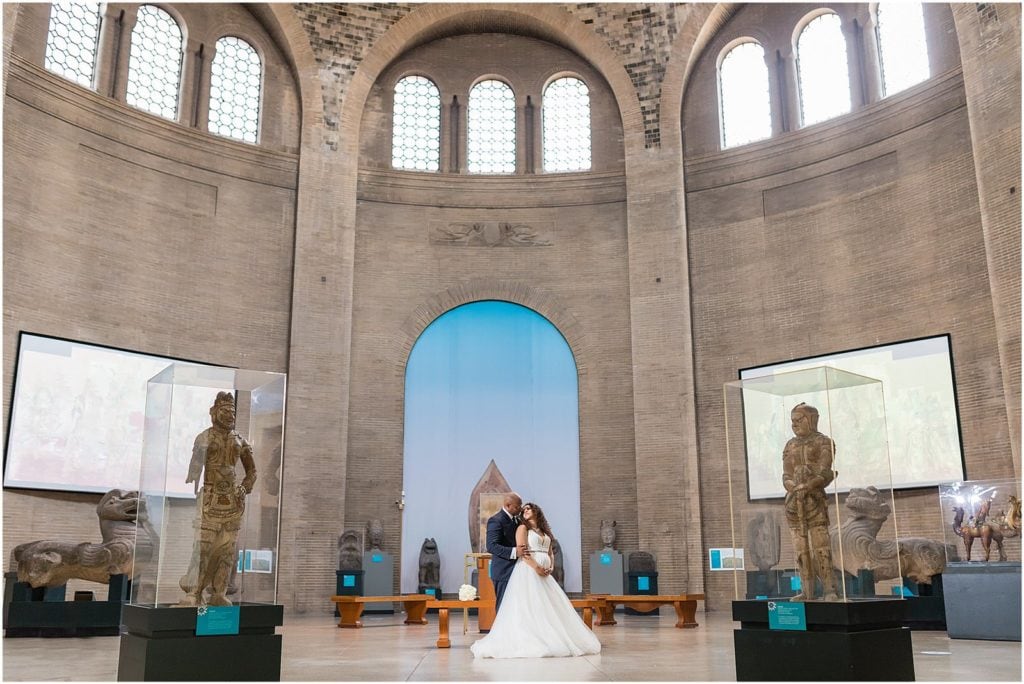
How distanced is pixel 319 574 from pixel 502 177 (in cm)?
938

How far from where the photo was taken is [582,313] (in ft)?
63.2

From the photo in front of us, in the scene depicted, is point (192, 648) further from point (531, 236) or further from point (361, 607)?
point (531, 236)

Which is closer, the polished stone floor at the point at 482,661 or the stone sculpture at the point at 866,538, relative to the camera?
the stone sculpture at the point at 866,538

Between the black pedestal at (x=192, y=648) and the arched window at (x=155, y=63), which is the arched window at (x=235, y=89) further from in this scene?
the black pedestal at (x=192, y=648)

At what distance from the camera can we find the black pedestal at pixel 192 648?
6.07 meters

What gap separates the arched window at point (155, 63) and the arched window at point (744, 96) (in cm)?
1160

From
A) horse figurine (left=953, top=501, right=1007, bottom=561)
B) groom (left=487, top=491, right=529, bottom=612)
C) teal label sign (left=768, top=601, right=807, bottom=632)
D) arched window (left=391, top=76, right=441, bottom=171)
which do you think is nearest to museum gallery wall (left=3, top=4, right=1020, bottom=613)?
arched window (left=391, top=76, right=441, bottom=171)

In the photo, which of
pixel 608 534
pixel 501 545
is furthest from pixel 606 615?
pixel 501 545

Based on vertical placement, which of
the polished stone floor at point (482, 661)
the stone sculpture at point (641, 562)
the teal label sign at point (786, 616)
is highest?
the stone sculpture at point (641, 562)

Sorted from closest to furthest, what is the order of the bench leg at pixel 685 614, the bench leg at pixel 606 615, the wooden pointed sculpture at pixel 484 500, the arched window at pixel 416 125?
the bench leg at pixel 685 614 < the bench leg at pixel 606 615 < the wooden pointed sculpture at pixel 484 500 < the arched window at pixel 416 125

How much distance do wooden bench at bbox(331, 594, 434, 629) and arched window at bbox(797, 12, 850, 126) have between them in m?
12.4

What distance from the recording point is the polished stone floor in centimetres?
687

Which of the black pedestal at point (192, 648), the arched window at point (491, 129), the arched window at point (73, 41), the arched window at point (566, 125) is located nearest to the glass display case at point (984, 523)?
the black pedestal at point (192, 648)

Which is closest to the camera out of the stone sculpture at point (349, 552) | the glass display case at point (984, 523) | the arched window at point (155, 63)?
the glass display case at point (984, 523)
